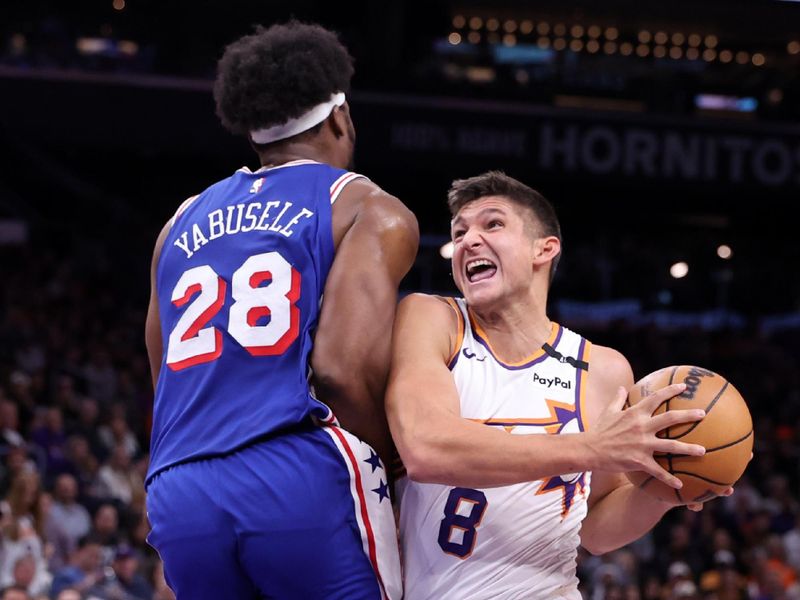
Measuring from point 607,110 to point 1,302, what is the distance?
30.4 feet

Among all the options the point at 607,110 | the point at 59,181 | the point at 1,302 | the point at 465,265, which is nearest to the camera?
the point at 465,265

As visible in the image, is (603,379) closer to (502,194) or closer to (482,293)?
(482,293)

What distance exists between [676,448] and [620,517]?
756mm

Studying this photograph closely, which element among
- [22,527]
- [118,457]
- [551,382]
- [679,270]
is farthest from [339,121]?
[679,270]

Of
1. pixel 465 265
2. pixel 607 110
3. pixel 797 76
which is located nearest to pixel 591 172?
pixel 607 110

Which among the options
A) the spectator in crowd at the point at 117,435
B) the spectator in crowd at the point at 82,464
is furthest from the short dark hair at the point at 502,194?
the spectator in crowd at the point at 117,435

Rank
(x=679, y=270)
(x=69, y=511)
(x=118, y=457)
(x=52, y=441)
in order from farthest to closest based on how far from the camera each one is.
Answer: (x=679, y=270) → (x=52, y=441) → (x=118, y=457) → (x=69, y=511)

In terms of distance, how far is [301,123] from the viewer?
336 centimetres

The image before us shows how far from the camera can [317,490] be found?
116 inches

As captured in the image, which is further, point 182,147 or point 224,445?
point 182,147

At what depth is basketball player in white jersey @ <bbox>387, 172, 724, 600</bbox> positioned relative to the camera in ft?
9.55

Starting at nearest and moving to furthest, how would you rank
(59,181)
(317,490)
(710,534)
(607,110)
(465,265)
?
(317,490) < (465,265) < (710,534) < (607,110) < (59,181)

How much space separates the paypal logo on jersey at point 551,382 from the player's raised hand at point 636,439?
59 cm

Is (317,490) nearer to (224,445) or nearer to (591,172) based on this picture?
(224,445)
